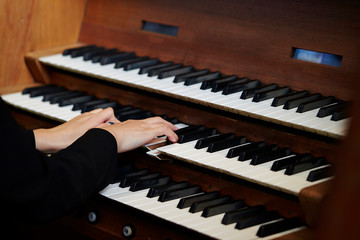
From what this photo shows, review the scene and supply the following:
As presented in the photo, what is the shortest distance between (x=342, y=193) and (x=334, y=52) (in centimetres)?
98

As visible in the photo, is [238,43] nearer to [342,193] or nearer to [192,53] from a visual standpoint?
[192,53]

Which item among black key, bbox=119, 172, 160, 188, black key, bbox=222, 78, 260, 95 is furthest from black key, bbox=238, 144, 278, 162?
black key, bbox=119, 172, 160, 188

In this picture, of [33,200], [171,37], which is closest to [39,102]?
[171,37]

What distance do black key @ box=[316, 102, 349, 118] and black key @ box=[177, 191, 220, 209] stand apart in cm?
39

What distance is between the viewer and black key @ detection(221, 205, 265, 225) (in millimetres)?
1589

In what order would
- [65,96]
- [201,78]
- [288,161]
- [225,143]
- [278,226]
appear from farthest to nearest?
1. [65,96]
2. [201,78]
3. [225,143]
4. [288,161]
5. [278,226]

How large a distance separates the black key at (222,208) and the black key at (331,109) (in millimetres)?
346

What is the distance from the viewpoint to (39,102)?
2.24m

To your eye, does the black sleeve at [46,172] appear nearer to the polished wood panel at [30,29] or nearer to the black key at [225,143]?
the black key at [225,143]

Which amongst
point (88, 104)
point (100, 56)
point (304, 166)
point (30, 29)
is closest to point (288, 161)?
point (304, 166)

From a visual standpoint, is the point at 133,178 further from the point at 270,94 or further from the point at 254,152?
the point at 270,94

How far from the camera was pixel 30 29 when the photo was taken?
7.91ft

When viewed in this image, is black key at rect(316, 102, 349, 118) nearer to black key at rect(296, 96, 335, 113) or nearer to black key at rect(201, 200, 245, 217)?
black key at rect(296, 96, 335, 113)

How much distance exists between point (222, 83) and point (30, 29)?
934 millimetres
